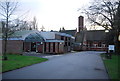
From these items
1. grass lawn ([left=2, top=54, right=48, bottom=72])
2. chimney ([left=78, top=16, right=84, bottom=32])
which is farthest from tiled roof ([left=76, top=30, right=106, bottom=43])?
grass lawn ([left=2, top=54, right=48, bottom=72])

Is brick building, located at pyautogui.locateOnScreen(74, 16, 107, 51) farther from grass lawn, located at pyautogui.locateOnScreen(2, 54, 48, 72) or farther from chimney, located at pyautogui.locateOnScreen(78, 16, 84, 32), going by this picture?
grass lawn, located at pyautogui.locateOnScreen(2, 54, 48, 72)

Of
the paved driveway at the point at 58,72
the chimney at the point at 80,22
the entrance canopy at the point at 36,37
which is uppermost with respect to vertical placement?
the chimney at the point at 80,22

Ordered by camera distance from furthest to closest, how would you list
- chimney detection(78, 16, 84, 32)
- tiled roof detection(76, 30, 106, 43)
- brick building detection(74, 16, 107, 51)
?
chimney detection(78, 16, 84, 32)
tiled roof detection(76, 30, 106, 43)
brick building detection(74, 16, 107, 51)

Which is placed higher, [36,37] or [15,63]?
[36,37]

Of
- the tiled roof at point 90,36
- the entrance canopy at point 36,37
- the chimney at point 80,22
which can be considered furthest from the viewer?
the chimney at point 80,22

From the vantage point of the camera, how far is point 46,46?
3116cm

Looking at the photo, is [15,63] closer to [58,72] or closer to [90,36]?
[58,72]

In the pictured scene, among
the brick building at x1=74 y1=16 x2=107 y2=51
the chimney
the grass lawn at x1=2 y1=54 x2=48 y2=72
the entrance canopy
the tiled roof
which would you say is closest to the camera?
the grass lawn at x1=2 y1=54 x2=48 y2=72

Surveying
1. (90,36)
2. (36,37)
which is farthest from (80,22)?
(36,37)

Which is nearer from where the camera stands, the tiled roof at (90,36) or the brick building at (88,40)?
the brick building at (88,40)

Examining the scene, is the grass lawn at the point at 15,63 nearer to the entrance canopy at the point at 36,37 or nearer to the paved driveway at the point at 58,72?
the paved driveway at the point at 58,72

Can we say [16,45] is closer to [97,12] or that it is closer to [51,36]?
[51,36]

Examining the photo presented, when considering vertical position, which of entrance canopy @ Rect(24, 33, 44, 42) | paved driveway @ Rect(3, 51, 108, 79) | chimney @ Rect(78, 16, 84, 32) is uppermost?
chimney @ Rect(78, 16, 84, 32)

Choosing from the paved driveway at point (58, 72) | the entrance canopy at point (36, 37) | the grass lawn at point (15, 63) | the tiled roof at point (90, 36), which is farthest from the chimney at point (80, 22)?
the paved driveway at point (58, 72)
